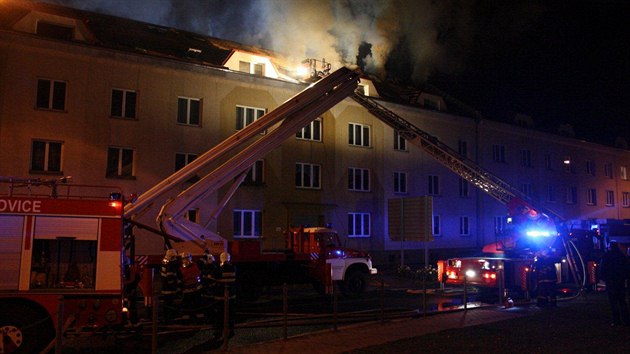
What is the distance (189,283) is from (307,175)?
14961 mm

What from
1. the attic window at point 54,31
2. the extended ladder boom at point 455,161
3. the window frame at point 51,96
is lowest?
the extended ladder boom at point 455,161

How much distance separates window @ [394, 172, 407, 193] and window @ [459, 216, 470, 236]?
5.06 meters

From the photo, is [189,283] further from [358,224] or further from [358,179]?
[358,179]

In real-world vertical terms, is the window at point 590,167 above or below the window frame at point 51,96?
above

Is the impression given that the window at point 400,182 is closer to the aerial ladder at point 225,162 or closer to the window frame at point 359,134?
the window frame at point 359,134

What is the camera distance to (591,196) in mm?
43219

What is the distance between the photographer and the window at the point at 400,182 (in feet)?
97.3

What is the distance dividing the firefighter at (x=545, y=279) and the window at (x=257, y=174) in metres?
13.4

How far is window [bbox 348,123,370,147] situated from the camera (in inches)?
1104

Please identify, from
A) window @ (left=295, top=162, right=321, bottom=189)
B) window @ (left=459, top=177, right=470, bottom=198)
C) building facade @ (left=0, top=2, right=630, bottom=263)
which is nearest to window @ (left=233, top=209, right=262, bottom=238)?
building facade @ (left=0, top=2, right=630, bottom=263)

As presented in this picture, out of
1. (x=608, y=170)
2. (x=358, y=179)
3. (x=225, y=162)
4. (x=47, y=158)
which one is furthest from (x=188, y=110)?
(x=608, y=170)

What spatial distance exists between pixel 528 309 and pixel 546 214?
364 cm

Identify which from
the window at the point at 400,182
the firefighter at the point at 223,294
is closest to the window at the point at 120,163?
the firefighter at the point at 223,294

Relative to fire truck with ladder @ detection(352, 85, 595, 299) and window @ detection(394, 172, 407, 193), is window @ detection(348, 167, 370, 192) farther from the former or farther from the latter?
fire truck with ladder @ detection(352, 85, 595, 299)
